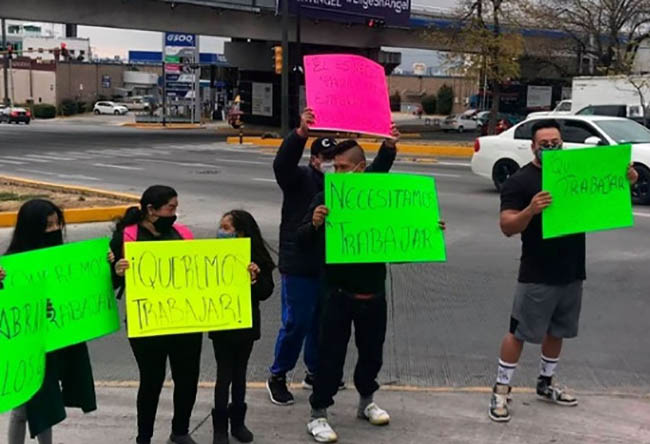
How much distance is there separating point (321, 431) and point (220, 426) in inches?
21.4

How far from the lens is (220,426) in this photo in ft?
14.8

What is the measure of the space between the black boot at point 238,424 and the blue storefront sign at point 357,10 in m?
35.3

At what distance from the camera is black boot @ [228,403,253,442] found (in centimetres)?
457

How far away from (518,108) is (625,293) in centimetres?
4951

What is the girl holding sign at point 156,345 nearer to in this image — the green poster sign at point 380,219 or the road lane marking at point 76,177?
the green poster sign at point 380,219

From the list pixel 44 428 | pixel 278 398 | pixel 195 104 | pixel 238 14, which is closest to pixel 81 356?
pixel 44 428

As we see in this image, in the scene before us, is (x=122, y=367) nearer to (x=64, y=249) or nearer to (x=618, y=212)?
(x=64, y=249)

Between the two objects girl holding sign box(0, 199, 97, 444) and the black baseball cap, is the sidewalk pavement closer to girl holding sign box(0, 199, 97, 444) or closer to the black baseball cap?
girl holding sign box(0, 199, 97, 444)

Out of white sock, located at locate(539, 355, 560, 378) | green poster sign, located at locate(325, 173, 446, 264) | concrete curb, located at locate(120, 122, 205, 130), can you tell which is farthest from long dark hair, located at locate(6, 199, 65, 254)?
concrete curb, located at locate(120, 122, 205, 130)

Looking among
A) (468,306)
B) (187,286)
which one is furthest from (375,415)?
(468,306)

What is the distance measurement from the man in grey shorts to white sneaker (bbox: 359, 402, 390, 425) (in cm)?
63

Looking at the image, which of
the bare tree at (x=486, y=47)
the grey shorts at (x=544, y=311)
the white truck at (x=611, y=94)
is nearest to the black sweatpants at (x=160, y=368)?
the grey shorts at (x=544, y=311)

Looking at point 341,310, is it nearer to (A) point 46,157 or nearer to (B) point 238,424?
(B) point 238,424

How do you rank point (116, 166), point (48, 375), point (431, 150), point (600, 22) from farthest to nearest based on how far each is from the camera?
point (600, 22)
point (431, 150)
point (116, 166)
point (48, 375)
